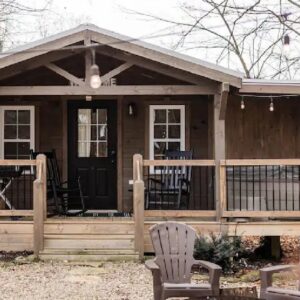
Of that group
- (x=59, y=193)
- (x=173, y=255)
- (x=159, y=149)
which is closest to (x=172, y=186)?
(x=159, y=149)

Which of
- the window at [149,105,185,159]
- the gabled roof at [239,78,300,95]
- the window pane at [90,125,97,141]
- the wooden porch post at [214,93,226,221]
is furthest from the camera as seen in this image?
the window pane at [90,125,97,141]

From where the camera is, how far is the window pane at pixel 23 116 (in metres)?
10.9

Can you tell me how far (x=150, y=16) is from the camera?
801 inches

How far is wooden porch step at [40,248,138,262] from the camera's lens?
26.8 ft

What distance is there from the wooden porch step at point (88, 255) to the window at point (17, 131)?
9.80ft

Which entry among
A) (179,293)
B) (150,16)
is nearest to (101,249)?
(179,293)

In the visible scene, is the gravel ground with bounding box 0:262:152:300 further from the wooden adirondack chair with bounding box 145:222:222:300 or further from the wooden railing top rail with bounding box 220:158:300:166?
the wooden railing top rail with bounding box 220:158:300:166

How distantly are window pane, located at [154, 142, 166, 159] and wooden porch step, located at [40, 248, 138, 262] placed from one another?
9.09 ft

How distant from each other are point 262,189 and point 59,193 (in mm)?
3399

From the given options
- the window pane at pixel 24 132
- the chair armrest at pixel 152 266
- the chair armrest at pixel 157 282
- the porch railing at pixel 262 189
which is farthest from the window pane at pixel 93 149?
the chair armrest at pixel 157 282

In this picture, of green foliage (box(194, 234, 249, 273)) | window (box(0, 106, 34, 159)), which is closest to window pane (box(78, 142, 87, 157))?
window (box(0, 106, 34, 159))

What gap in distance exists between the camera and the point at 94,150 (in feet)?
35.8

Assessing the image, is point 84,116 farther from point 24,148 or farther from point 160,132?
point 160,132

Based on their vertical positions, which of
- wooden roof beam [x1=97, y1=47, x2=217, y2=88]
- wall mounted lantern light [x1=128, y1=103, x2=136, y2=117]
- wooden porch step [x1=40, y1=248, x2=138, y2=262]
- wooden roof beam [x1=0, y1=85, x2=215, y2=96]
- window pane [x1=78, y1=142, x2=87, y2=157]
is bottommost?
wooden porch step [x1=40, y1=248, x2=138, y2=262]
